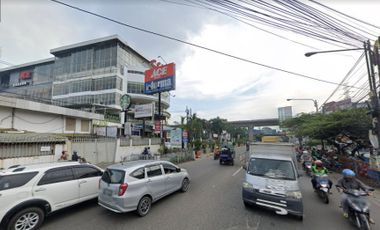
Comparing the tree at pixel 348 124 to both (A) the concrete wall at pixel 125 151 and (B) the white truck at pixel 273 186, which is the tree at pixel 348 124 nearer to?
(B) the white truck at pixel 273 186

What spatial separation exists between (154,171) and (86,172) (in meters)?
2.22

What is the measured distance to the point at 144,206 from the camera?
514cm

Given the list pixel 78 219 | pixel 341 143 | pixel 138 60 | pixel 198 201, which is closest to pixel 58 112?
pixel 78 219

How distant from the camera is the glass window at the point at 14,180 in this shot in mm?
4045

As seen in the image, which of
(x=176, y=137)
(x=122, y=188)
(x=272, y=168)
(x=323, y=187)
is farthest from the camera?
(x=176, y=137)

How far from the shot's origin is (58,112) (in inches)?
652

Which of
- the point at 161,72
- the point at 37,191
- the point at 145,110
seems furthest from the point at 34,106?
the point at 37,191

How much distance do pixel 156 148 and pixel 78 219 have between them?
50.8 feet

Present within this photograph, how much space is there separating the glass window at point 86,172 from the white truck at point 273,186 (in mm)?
4989

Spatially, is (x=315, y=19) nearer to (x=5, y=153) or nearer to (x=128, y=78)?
(x=5, y=153)

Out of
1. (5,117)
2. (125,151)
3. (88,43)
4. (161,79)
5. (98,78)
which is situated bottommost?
(125,151)

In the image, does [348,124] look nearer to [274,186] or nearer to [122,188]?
[274,186]

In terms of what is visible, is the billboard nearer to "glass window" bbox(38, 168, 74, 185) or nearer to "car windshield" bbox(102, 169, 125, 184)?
"car windshield" bbox(102, 169, 125, 184)

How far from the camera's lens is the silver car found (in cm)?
470
